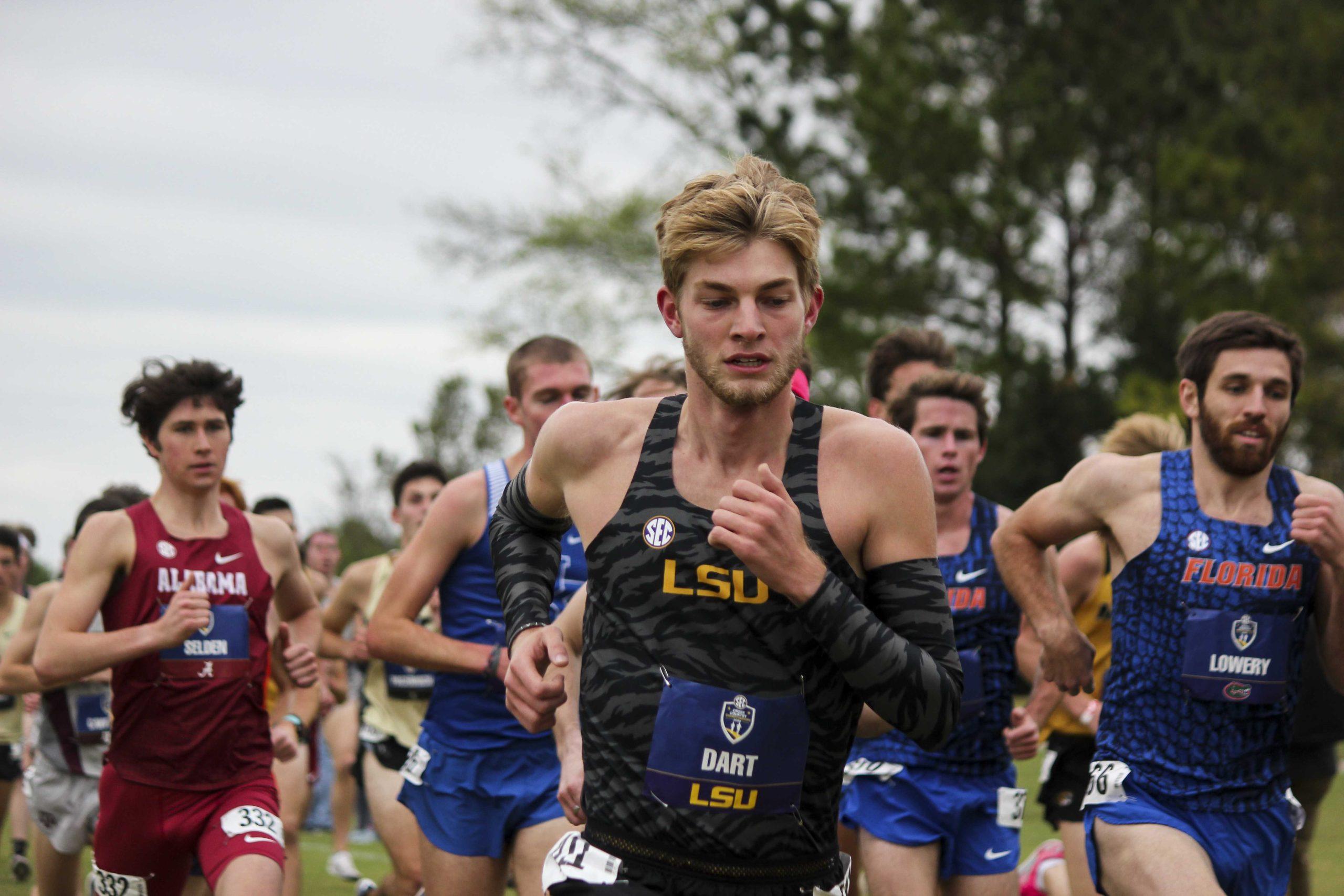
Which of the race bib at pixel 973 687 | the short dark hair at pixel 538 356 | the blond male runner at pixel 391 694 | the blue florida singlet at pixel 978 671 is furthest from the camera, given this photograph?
the blond male runner at pixel 391 694

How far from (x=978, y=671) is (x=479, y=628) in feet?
6.23

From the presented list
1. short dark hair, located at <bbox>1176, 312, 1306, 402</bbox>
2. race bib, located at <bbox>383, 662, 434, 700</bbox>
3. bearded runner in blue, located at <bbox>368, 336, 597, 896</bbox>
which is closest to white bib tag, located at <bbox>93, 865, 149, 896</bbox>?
bearded runner in blue, located at <bbox>368, 336, 597, 896</bbox>

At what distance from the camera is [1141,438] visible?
6.78 m

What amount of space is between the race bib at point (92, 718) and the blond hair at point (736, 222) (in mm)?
5770

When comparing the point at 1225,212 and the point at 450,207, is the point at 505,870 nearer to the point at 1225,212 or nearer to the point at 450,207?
the point at 1225,212

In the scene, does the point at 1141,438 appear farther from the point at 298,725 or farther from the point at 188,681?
the point at 188,681

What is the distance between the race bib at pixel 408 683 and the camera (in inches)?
332

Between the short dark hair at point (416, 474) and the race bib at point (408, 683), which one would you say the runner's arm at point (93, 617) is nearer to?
the race bib at point (408, 683)

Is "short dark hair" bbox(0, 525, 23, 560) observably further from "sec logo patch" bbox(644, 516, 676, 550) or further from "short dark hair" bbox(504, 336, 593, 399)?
"sec logo patch" bbox(644, 516, 676, 550)

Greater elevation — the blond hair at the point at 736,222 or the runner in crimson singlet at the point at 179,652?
the blond hair at the point at 736,222

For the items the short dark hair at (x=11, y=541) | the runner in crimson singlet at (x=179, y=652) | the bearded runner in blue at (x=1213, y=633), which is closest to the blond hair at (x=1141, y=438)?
the bearded runner in blue at (x=1213, y=633)

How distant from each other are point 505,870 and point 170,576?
166 centimetres

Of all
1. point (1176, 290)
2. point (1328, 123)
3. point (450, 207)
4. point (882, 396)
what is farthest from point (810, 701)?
point (450, 207)

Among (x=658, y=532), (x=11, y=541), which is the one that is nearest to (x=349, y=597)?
(x=11, y=541)
